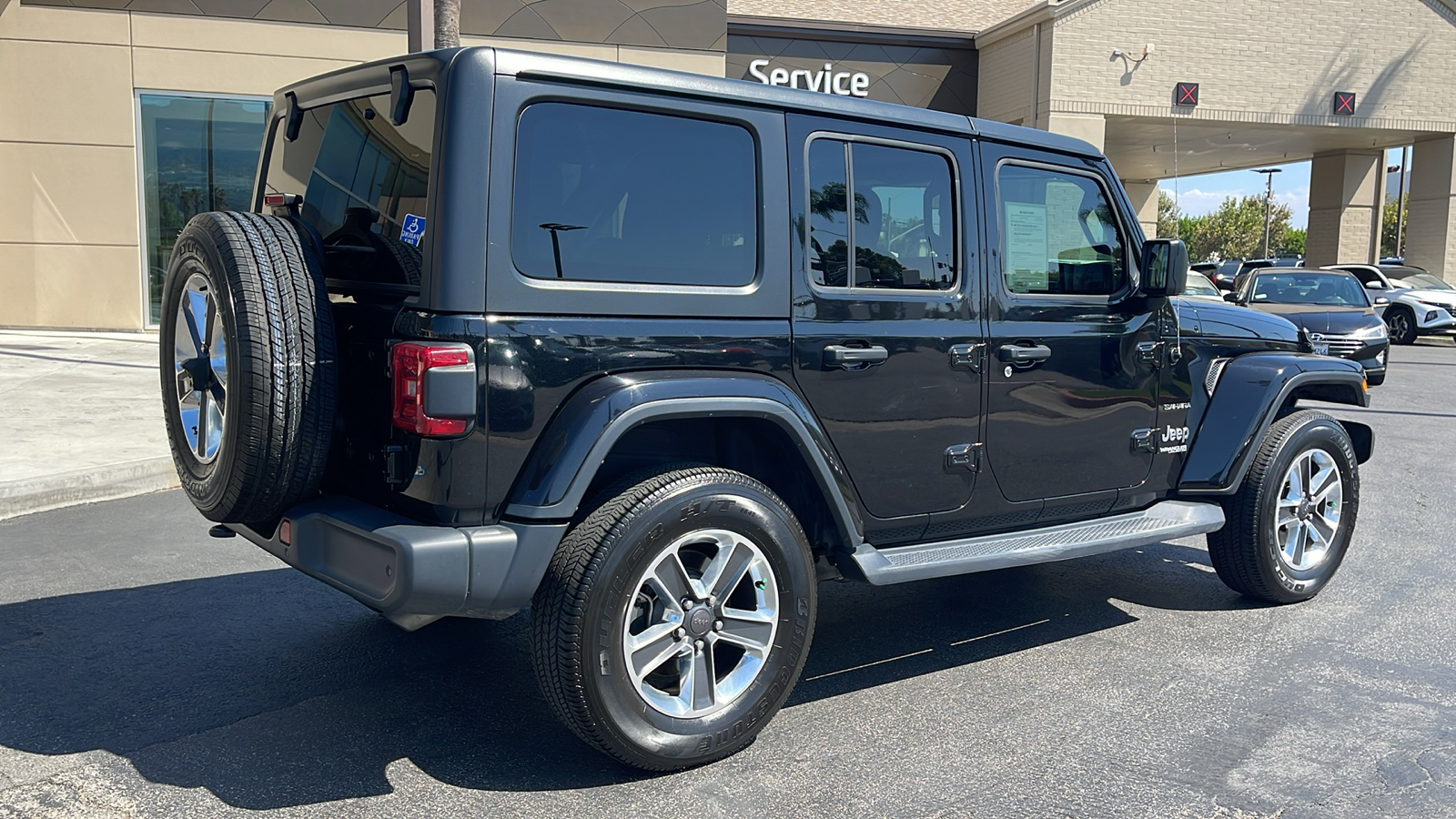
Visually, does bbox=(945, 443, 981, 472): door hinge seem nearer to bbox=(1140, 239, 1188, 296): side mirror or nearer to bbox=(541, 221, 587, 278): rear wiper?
bbox=(1140, 239, 1188, 296): side mirror

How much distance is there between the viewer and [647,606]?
3619 millimetres

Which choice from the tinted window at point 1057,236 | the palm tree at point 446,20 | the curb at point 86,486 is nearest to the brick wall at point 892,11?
the palm tree at point 446,20

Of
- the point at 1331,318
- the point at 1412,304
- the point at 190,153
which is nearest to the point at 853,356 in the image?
the point at 1331,318

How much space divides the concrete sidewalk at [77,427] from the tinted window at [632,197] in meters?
5.06

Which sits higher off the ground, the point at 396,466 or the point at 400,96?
the point at 400,96

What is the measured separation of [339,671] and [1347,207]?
3134cm

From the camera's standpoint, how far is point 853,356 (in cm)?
398

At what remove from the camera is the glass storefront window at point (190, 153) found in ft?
54.3

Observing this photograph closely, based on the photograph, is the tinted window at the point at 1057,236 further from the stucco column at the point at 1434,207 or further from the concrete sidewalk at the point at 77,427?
the stucco column at the point at 1434,207

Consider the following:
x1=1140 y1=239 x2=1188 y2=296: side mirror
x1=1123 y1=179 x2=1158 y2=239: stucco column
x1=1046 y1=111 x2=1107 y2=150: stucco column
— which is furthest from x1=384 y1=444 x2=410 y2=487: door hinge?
x1=1123 y1=179 x2=1158 y2=239: stucco column

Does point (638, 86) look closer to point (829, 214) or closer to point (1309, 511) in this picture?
point (829, 214)

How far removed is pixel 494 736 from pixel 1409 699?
323 cm

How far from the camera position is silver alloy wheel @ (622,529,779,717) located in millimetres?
3541

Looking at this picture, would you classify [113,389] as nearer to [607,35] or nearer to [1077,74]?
[607,35]
